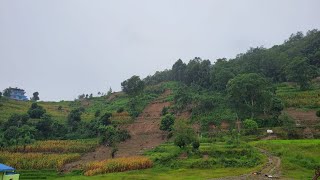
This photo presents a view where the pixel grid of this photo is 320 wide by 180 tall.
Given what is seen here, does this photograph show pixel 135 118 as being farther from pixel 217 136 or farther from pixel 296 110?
pixel 296 110

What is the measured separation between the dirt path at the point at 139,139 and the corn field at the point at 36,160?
40.6 inches

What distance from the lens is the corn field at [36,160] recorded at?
42469 mm

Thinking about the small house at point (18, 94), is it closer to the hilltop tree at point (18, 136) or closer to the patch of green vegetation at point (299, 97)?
the hilltop tree at point (18, 136)

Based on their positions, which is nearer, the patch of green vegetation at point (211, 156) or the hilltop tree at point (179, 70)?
the patch of green vegetation at point (211, 156)

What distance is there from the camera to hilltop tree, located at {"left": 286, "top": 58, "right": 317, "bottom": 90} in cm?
6152

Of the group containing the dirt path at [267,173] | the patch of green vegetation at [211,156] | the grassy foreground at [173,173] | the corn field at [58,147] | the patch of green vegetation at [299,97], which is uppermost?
the patch of green vegetation at [299,97]

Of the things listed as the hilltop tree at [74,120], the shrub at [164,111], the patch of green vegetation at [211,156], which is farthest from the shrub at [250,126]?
the hilltop tree at [74,120]

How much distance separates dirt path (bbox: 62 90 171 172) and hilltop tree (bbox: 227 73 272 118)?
12.4 meters

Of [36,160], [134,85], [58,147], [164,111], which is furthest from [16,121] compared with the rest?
[164,111]

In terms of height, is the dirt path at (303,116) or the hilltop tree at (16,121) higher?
the hilltop tree at (16,121)

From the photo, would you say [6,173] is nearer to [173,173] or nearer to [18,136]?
[173,173]

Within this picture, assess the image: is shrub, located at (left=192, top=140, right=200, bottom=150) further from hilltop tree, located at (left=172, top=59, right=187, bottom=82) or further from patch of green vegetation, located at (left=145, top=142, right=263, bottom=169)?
hilltop tree, located at (left=172, top=59, right=187, bottom=82)

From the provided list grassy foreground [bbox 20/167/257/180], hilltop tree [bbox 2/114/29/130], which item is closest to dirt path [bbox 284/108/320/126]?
grassy foreground [bbox 20/167/257/180]

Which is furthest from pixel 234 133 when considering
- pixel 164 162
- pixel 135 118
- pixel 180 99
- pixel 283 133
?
pixel 135 118
